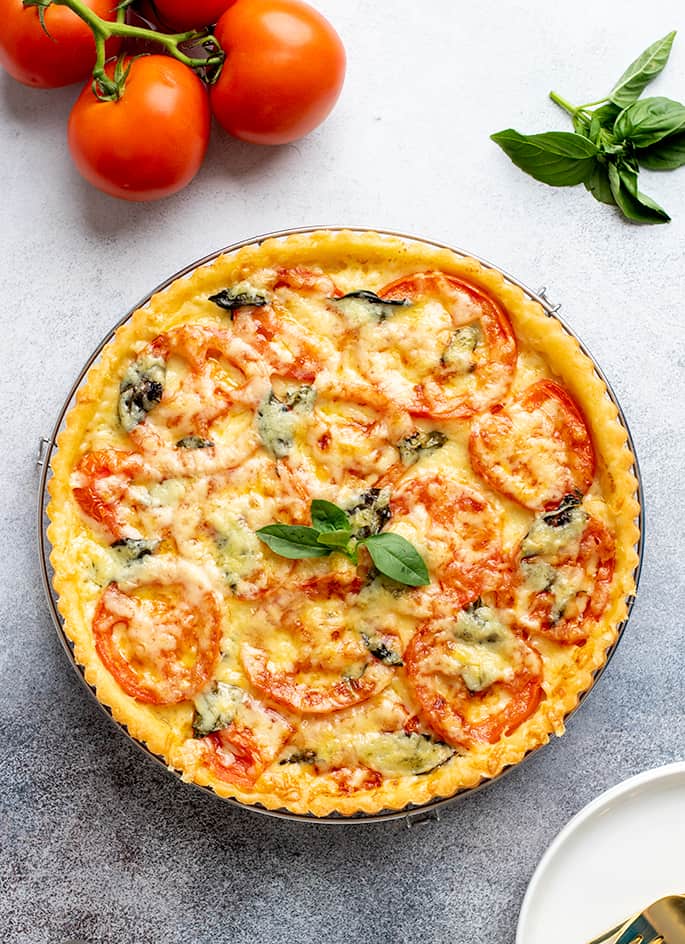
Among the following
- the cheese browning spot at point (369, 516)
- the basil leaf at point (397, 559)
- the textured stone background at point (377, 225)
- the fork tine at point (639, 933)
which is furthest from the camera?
the textured stone background at point (377, 225)

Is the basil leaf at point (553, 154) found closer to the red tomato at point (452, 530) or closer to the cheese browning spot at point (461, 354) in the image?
the cheese browning spot at point (461, 354)

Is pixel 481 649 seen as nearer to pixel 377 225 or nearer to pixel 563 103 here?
pixel 377 225

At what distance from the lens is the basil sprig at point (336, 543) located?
279cm

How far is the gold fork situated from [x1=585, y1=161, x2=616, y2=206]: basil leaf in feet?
6.54

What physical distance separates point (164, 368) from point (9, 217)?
85cm

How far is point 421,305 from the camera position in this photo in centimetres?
296

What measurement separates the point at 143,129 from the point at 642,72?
1.49 metres

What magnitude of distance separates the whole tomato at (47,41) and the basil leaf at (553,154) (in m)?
1.18

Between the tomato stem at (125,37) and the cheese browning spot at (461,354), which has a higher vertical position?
the tomato stem at (125,37)

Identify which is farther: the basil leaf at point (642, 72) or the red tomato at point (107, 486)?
the basil leaf at point (642, 72)

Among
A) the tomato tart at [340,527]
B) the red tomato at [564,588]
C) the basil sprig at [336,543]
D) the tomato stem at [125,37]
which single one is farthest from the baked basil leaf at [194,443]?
the tomato stem at [125,37]

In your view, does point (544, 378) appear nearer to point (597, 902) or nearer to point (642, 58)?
point (642, 58)

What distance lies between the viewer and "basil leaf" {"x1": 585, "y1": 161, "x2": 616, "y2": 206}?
3.29m

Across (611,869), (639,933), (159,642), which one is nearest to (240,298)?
(159,642)
